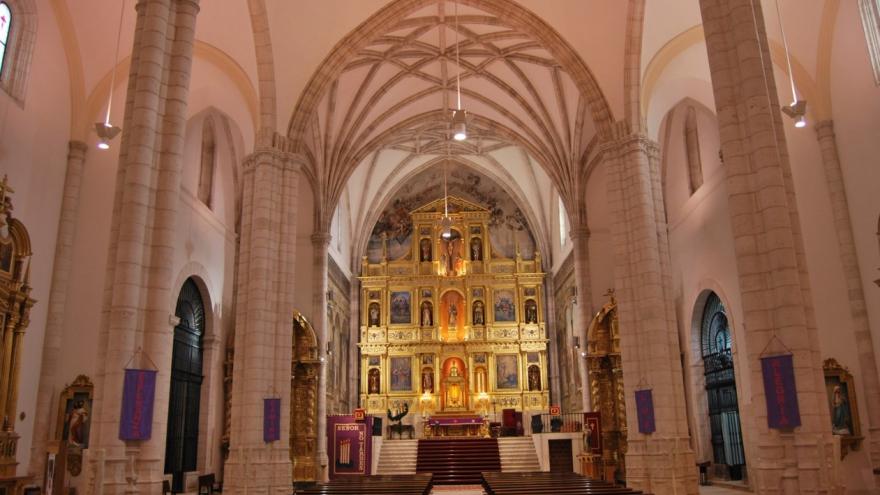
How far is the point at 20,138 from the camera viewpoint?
13.7 metres

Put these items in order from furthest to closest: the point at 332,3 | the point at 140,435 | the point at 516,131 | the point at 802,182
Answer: the point at 516,131 → the point at 332,3 → the point at 802,182 → the point at 140,435

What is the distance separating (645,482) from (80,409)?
1109cm

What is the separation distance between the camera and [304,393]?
22.2 m

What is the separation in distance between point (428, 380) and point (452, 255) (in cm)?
599

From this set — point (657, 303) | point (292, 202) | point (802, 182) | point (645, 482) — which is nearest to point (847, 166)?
point (802, 182)

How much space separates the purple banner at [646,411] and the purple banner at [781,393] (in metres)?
6.39

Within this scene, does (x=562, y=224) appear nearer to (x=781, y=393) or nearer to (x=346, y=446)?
(x=346, y=446)

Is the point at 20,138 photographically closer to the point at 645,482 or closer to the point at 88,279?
the point at 88,279

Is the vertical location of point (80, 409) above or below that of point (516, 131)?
below

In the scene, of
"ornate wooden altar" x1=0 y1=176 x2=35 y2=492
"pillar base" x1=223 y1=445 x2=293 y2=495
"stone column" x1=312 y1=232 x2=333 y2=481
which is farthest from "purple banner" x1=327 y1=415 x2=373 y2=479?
"ornate wooden altar" x1=0 y1=176 x2=35 y2=492

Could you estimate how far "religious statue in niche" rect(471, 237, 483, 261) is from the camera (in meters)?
34.3

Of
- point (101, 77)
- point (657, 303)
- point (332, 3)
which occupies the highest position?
point (332, 3)

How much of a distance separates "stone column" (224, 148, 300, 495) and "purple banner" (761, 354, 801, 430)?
33.6ft

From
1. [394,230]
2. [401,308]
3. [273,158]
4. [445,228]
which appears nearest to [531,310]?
[401,308]
